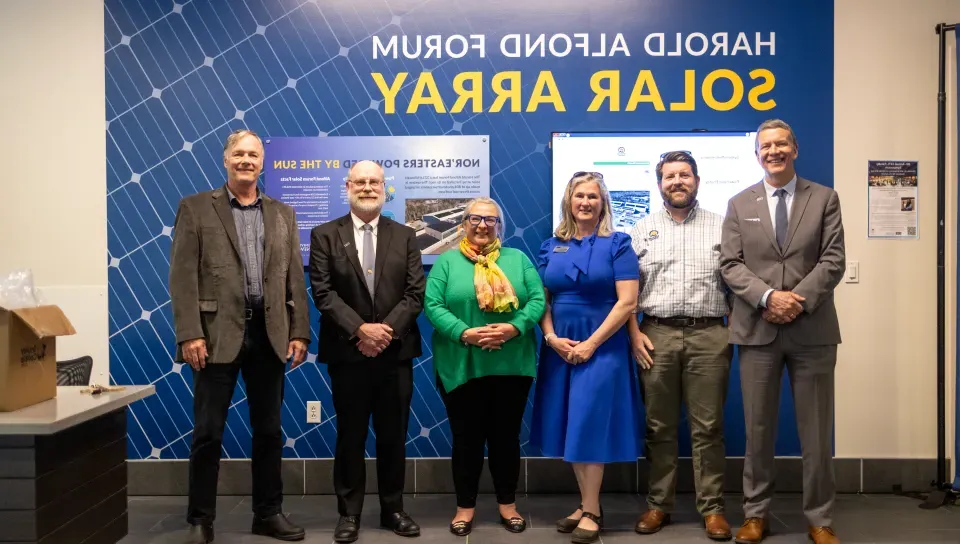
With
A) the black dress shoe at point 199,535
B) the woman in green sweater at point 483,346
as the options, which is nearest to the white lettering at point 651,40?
the woman in green sweater at point 483,346

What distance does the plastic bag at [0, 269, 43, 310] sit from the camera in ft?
7.29

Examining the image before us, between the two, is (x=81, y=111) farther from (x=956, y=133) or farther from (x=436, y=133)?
(x=956, y=133)

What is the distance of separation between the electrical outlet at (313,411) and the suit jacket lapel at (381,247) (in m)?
1.16

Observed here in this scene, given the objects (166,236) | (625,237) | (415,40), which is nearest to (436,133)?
(415,40)

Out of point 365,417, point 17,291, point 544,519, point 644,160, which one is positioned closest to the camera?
point 17,291

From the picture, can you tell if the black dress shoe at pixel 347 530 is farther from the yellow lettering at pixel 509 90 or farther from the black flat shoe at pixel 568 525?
the yellow lettering at pixel 509 90

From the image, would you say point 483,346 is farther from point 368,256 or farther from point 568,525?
point 568,525

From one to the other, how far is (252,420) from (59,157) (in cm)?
199

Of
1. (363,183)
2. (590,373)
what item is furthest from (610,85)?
(590,373)

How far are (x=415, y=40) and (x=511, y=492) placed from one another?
2437mm

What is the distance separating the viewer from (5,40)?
4.02m

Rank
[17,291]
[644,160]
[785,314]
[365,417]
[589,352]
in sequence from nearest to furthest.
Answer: [17,291]
[785,314]
[589,352]
[365,417]
[644,160]

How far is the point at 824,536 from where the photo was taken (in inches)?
123

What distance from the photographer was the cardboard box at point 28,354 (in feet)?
7.09
